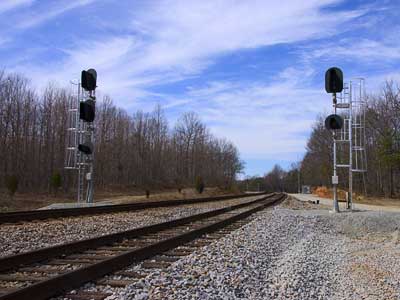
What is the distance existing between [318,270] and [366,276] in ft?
2.80

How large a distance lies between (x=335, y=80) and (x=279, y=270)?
1647 cm

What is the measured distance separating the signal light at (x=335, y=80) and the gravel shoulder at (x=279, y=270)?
9.87 meters

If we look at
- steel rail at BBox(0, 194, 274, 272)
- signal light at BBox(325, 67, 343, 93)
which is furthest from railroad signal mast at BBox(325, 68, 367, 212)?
steel rail at BBox(0, 194, 274, 272)

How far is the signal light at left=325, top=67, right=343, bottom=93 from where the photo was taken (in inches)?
894

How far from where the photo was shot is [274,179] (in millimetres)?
168625

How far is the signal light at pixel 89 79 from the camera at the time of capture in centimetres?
2566

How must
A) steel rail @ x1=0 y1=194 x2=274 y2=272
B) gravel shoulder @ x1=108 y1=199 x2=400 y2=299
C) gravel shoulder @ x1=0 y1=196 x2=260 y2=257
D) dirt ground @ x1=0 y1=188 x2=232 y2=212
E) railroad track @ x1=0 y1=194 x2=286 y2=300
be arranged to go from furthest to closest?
1. dirt ground @ x1=0 y1=188 x2=232 y2=212
2. gravel shoulder @ x1=0 y1=196 x2=260 y2=257
3. steel rail @ x1=0 y1=194 x2=274 y2=272
4. gravel shoulder @ x1=108 y1=199 x2=400 y2=299
5. railroad track @ x1=0 y1=194 x2=286 y2=300

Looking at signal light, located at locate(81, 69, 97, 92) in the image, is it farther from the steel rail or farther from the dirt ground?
the steel rail

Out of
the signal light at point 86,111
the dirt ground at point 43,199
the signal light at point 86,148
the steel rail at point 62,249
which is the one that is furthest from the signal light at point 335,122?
the dirt ground at point 43,199

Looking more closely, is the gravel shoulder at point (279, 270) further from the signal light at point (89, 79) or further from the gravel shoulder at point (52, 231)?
the signal light at point (89, 79)

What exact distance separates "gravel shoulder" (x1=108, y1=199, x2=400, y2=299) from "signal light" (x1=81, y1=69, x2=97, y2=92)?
48.7ft

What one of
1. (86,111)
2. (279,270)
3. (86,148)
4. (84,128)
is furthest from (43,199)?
(279,270)

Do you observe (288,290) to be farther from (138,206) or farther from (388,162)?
(388,162)

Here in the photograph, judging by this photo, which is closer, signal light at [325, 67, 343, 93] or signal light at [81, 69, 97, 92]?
signal light at [325, 67, 343, 93]
